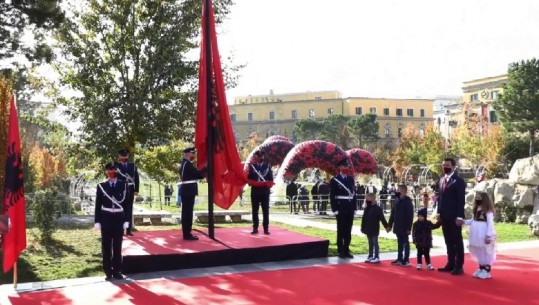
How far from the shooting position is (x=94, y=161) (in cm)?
1577

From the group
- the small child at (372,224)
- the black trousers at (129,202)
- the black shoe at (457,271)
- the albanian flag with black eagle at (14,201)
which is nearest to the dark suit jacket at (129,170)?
the black trousers at (129,202)

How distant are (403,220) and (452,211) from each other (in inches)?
37.2

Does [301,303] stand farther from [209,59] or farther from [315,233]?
[315,233]

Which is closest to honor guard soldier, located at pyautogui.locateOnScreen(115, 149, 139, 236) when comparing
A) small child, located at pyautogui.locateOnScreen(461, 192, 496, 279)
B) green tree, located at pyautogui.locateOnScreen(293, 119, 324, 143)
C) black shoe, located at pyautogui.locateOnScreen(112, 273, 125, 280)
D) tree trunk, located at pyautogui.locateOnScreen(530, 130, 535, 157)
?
black shoe, located at pyautogui.locateOnScreen(112, 273, 125, 280)

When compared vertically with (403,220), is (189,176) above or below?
above

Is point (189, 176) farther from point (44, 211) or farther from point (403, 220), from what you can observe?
point (403, 220)

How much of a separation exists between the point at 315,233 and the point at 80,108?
293 inches

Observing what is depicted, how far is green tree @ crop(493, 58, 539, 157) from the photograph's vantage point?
141ft

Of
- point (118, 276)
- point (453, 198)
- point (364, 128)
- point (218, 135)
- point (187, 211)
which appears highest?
point (364, 128)

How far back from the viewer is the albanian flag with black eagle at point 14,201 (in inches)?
347

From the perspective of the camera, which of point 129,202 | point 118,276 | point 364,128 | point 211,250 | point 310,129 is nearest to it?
point 118,276

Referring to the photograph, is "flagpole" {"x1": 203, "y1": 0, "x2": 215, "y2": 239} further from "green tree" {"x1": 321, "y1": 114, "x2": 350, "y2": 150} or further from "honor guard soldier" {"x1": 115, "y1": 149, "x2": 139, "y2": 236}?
"green tree" {"x1": 321, "y1": 114, "x2": 350, "y2": 150}

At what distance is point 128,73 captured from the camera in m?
15.5

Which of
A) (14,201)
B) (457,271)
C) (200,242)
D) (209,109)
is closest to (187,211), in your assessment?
(200,242)
